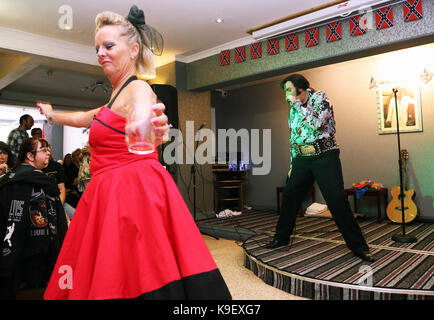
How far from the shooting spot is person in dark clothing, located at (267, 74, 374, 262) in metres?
2.56

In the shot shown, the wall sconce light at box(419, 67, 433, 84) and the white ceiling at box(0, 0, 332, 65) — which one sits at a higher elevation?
the white ceiling at box(0, 0, 332, 65)

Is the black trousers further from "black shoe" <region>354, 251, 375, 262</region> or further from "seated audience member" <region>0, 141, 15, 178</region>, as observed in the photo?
"seated audience member" <region>0, 141, 15, 178</region>

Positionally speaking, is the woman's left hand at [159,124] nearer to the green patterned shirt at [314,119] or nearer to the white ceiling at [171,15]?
the green patterned shirt at [314,119]

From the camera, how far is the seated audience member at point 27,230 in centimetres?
171

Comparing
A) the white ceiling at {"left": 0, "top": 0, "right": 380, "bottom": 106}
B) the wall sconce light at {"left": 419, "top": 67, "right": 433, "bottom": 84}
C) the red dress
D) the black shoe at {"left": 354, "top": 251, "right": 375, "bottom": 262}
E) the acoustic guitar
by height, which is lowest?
the black shoe at {"left": 354, "top": 251, "right": 375, "bottom": 262}

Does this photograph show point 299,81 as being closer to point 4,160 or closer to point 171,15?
point 171,15

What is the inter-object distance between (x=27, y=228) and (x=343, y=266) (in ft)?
Answer: 7.09

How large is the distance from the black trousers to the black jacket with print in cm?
183

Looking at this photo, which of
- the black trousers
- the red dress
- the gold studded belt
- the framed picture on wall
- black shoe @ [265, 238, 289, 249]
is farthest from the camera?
the framed picture on wall

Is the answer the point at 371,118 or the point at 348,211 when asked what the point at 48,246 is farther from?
the point at 371,118

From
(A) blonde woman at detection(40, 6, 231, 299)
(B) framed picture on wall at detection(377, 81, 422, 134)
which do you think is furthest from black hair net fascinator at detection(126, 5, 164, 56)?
(B) framed picture on wall at detection(377, 81, 422, 134)

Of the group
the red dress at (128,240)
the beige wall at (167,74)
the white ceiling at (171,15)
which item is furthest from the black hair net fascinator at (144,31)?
the beige wall at (167,74)

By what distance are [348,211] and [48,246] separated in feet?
6.87

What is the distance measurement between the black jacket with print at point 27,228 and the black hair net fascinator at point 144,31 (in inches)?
49.4
